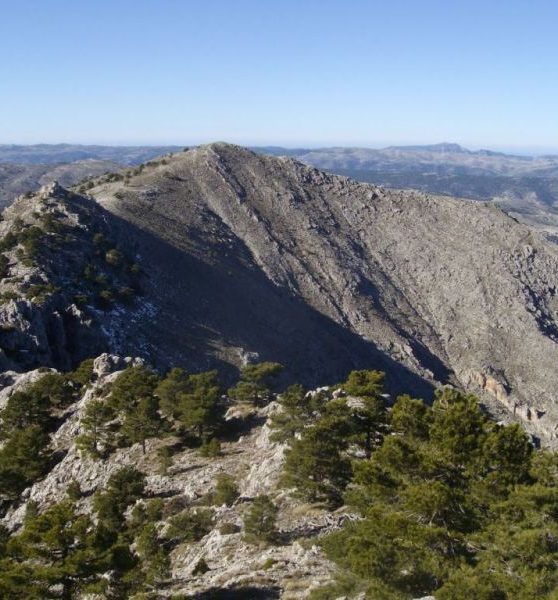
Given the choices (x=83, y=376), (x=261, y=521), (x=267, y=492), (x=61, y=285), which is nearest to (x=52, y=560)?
(x=261, y=521)

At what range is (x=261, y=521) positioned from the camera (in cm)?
2933

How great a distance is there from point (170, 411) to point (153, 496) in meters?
8.25

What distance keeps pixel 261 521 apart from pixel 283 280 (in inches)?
3189

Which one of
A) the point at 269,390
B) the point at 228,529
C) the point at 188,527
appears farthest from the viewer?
the point at 269,390

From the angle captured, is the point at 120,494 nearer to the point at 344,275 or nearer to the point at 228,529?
the point at 228,529

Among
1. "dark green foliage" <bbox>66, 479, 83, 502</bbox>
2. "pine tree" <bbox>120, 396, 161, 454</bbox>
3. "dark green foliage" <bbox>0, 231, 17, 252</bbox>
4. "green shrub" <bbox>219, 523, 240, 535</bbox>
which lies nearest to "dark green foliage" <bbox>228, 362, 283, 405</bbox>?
"pine tree" <bbox>120, 396, 161, 454</bbox>

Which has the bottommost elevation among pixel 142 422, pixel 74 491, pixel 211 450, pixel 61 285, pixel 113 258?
pixel 74 491

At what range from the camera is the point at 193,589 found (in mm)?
25031

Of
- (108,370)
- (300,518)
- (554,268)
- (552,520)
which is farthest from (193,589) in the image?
(554,268)

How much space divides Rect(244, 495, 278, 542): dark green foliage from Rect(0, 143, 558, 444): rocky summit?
41.0 meters

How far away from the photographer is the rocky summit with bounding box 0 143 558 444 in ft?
252

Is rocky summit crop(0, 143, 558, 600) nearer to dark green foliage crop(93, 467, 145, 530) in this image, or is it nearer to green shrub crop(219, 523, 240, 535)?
dark green foliage crop(93, 467, 145, 530)

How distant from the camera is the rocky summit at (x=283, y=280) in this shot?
76938mm

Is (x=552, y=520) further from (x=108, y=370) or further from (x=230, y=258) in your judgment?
(x=230, y=258)
